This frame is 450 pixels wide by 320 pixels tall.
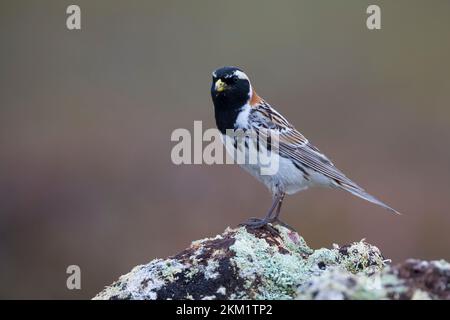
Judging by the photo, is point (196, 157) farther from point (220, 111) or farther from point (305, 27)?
point (305, 27)

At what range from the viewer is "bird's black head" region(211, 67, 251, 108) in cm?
840

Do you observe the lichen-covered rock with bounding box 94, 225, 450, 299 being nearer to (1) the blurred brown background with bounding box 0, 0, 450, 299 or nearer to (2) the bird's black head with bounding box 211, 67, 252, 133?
(2) the bird's black head with bounding box 211, 67, 252, 133

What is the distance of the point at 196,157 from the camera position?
53.5 ft

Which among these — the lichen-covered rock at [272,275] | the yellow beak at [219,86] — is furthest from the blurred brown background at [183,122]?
the lichen-covered rock at [272,275]

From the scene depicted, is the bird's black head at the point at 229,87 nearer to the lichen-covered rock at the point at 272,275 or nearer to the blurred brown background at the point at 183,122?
the lichen-covered rock at the point at 272,275

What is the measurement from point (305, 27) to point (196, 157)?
10462 millimetres

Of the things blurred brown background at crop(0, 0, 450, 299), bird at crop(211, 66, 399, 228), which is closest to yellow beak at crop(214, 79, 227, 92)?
bird at crop(211, 66, 399, 228)

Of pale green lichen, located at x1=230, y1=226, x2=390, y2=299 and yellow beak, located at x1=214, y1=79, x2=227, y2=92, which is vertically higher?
yellow beak, located at x1=214, y1=79, x2=227, y2=92

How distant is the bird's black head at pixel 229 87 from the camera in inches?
331

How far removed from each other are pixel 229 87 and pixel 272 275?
3.32 m

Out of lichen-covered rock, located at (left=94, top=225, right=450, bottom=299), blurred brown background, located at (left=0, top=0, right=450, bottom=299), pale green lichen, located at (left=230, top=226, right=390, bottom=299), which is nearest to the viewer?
lichen-covered rock, located at (left=94, top=225, right=450, bottom=299)

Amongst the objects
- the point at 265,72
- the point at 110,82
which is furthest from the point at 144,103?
the point at 265,72

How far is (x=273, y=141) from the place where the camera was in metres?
8.34

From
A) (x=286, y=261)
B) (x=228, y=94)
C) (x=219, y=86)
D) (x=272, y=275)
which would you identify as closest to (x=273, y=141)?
(x=228, y=94)
